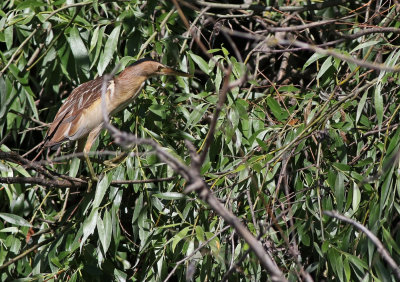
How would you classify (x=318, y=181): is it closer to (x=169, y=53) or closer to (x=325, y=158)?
(x=325, y=158)

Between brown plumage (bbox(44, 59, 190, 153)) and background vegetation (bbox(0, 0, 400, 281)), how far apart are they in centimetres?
6

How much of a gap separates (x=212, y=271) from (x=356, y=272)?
0.49 metres

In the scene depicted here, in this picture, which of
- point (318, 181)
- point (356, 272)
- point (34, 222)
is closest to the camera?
point (356, 272)

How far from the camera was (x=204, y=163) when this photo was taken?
2.37m

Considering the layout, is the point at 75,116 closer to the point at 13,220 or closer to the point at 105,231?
the point at 13,220

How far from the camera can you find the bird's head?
2621mm

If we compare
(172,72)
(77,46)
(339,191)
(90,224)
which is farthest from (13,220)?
(339,191)

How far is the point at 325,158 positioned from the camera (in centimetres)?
237

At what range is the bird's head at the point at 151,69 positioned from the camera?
2.62m

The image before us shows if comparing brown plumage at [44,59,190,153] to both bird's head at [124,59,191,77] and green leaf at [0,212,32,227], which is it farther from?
green leaf at [0,212,32,227]

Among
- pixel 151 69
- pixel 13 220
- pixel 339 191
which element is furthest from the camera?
pixel 151 69

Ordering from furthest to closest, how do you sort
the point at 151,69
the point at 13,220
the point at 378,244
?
the point at 151,69 < the point at 13,220 < the point at 378,244

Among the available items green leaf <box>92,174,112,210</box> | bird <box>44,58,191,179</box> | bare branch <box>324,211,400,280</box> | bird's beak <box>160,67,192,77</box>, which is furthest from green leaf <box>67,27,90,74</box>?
bare branch <box>324,211,400,280</box>

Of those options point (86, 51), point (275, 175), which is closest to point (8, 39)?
point (86, 51)
